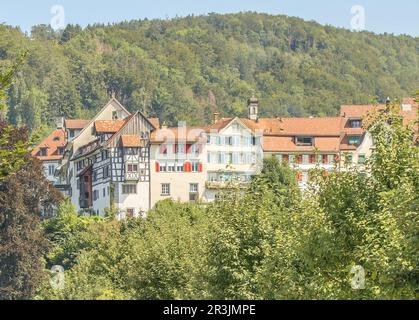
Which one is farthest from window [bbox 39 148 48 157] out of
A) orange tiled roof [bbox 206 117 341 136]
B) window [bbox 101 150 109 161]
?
window [bbox 101 150 109 161]

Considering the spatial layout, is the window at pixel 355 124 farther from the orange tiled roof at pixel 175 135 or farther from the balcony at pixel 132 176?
the balcony at pixel 132 176

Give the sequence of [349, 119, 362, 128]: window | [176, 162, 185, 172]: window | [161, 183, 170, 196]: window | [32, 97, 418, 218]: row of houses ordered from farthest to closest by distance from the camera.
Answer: [349, 119, 362, 128]: window < [176, 162, 185, 172]: window < [32, 97, 418, 218]: row of houses < [161, 183, 170, 196]: window

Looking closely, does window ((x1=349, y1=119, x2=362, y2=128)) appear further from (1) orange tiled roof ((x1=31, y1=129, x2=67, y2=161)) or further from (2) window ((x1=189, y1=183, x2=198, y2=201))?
(1) orange tiled roof ((x1=31, y1=129, x2=67, y2=161))

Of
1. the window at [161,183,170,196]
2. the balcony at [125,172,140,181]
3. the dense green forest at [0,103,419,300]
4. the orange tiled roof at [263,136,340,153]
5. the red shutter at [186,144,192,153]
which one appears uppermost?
the orange tiled roof at [263,136,340,153]

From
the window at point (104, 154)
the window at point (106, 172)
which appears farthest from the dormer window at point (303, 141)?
the window at point (106, 172)

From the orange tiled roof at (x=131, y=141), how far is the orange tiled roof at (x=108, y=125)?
259cm

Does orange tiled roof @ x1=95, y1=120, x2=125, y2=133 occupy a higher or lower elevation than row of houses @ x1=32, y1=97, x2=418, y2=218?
higher

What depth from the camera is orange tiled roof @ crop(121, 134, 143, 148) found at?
5138 inches

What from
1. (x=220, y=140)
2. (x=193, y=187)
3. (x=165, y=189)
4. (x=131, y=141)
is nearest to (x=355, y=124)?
(x=220, y=140)

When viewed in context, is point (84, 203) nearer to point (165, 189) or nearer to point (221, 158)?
point (165, 189)

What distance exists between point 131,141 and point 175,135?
5.87 metres

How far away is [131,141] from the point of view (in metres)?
131

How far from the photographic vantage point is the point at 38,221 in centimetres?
10444
